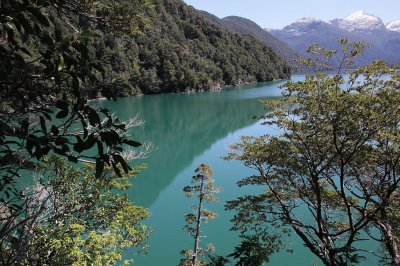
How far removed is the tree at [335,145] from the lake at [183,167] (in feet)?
18.9

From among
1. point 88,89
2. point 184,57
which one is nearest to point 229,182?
point 88,89

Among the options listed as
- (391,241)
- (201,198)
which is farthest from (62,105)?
(201,198)

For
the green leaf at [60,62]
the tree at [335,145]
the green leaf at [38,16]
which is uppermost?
the green leaf at [38,16]

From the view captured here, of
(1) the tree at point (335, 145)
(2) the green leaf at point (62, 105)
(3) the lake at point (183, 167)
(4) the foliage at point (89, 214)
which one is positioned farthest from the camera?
(3) the lake at point (183, 167)

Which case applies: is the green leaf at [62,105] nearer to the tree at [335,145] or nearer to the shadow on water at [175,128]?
the tree at [335,145]

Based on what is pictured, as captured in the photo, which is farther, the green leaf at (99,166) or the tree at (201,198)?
the tree at (201,198)

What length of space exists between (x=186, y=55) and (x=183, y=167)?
78703mm

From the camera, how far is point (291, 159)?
9.62 m

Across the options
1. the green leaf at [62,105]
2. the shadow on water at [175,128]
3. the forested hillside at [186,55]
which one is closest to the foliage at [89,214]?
the green leaf at [62,105]

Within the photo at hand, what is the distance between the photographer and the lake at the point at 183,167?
53.1ft

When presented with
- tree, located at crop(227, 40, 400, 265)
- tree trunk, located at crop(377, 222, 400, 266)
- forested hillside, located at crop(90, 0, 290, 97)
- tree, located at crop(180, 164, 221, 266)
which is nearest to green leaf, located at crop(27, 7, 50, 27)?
tree, located at crop(227, 40, 400, 265)

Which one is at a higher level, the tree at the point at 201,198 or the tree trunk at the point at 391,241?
the tree trunk at the point at 391,241

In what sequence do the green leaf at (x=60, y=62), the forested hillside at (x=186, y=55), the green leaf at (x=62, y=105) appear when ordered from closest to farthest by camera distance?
the green leaf at (x=60, y=62) → the green leaf at (x=62, y=105) → the forested hillside at (x=186, y=55)

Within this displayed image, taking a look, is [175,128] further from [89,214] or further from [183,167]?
[89,214]
